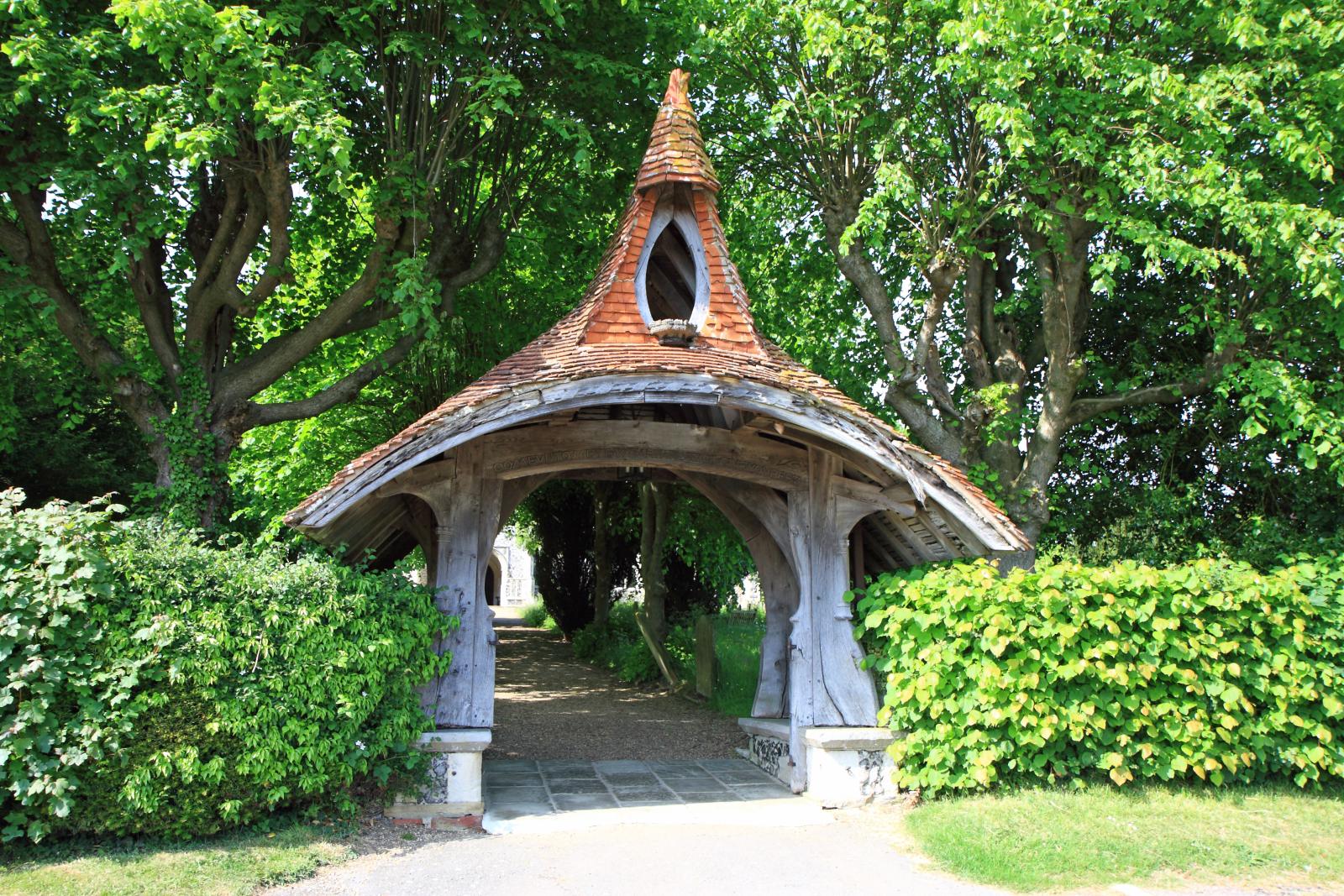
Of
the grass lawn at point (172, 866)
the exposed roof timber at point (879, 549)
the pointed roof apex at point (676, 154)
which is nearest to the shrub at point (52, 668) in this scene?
the grass lawn at point (172, 866)

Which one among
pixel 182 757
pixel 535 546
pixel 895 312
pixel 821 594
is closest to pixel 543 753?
pixel 821 594

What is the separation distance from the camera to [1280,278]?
9.87 metres

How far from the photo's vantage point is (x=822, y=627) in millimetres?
8125

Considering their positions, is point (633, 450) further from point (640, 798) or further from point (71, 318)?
point (71, 318)

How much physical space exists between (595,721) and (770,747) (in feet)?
12.7

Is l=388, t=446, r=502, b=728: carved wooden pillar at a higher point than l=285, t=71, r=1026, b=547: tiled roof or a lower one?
lower

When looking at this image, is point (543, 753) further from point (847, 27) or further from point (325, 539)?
point (847, 27)

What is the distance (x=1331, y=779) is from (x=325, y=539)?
8.50m

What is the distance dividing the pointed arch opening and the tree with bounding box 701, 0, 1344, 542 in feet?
6.08

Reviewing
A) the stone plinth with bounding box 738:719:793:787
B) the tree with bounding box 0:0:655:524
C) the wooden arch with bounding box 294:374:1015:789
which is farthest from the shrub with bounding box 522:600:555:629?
the wooden arch with bounding box 294:374:1015:789

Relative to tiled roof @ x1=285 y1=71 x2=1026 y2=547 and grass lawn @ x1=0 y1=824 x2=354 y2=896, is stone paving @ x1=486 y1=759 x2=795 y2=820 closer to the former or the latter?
grass lawn @ x1=0 y1=824 x2=354 y2=896

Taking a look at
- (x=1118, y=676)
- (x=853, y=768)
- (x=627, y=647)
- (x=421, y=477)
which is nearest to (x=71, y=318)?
(x=421, y=477)

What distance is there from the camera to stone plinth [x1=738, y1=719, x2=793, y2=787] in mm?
8492

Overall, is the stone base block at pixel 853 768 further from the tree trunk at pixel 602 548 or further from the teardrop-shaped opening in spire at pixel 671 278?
the tree trunk at pixel 602 548
